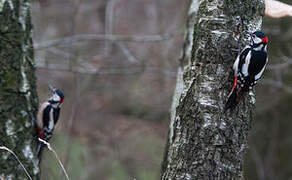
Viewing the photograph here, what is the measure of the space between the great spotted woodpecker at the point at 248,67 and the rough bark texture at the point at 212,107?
0.05 meters

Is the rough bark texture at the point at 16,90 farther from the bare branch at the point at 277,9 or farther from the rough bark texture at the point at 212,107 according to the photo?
the bare branch at the point at 277,9

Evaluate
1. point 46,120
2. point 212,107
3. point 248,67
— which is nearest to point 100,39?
point 46,120

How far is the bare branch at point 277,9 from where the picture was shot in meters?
3.57

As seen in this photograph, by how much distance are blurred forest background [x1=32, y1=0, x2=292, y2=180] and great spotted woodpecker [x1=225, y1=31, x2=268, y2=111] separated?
4.29 metres

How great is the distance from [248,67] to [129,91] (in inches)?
307

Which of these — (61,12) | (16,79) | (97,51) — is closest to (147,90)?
(97,51)

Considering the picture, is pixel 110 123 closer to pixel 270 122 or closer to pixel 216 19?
pixel 270 122

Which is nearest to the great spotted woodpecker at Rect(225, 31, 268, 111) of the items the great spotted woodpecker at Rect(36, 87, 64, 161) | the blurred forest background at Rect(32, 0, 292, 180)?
the great spotted woodpecker at Rect(36, 87, 64, 161)

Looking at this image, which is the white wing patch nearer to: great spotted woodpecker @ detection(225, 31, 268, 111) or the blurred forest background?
great spotted woodpecker @ detection(225, 31, 268, 111)

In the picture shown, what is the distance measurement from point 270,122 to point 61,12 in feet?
18.7

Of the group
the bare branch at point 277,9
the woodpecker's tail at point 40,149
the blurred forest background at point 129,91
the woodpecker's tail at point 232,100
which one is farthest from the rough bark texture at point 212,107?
the blurred forest background at point 129,91

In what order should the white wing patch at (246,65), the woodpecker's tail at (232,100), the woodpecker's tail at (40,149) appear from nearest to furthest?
the woodpecker's tail at (232,100) < the white wing patch at (246,65) < the woodpecker's tail at (40,149)

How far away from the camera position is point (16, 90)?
3.76 metres

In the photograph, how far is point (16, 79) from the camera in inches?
148
